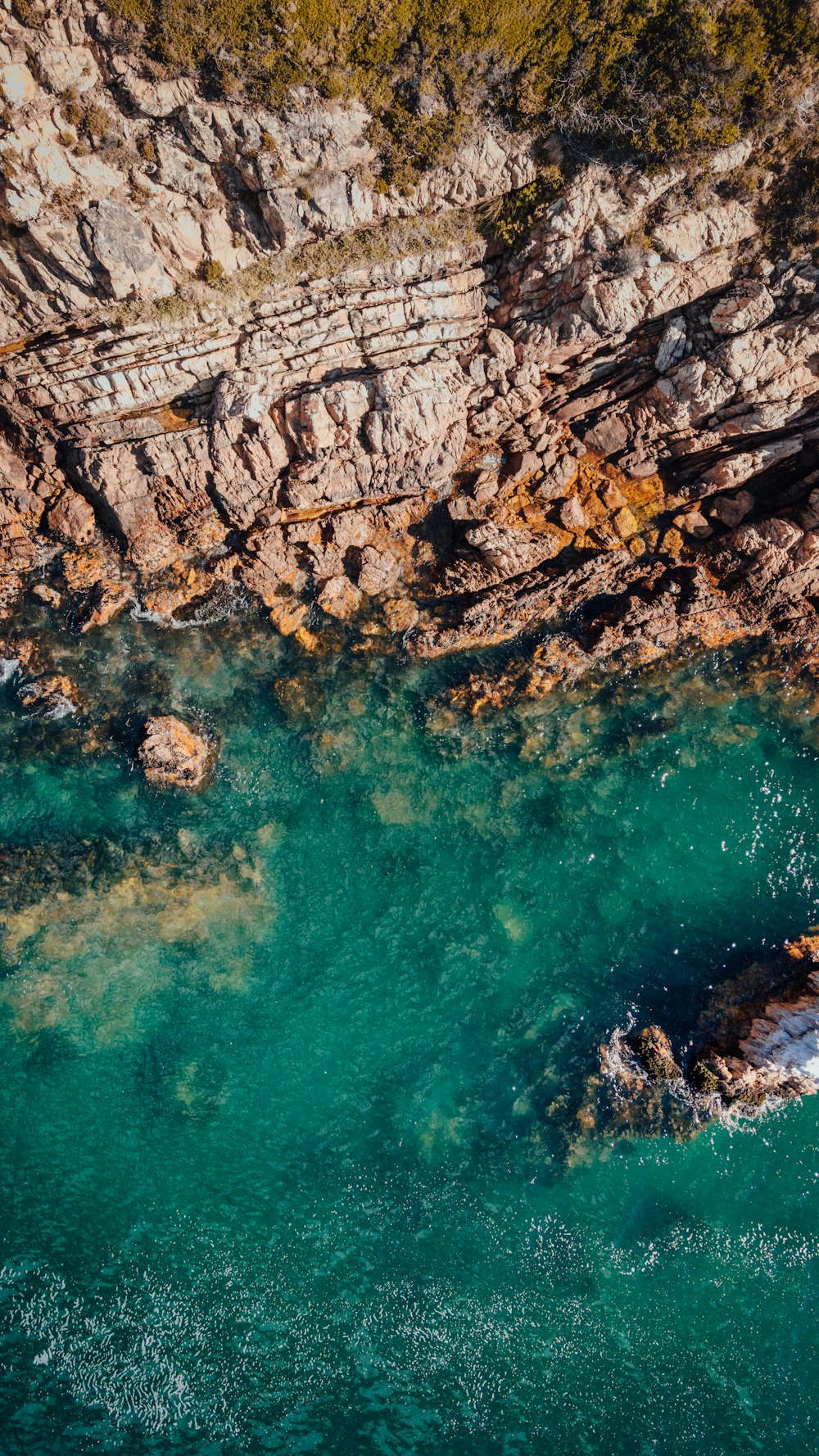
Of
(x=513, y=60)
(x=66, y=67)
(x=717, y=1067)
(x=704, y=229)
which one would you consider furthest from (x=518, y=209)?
(x=717, y=1067)

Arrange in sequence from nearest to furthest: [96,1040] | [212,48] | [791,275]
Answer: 1. [212,48]
2. [791,275]
3. [96,1040]

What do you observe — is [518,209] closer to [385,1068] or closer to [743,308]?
[743,308]

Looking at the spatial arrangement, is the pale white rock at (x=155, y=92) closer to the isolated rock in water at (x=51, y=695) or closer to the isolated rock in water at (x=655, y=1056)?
the isolated rock in water at (x=51, y=695)

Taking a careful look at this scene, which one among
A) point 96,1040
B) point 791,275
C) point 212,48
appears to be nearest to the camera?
point 212,48

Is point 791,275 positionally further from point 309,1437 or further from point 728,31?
point 309,1437

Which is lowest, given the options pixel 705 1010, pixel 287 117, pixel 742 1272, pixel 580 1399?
pixel 580 1399

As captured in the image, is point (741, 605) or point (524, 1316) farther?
point (741, 605)

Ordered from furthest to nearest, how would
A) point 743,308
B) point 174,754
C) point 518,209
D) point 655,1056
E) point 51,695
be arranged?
point 51,695 → point 174,754 → point 655,1056 → point 743,308 → point 518,209

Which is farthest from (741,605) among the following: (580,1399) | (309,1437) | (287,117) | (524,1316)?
(309,1437)
